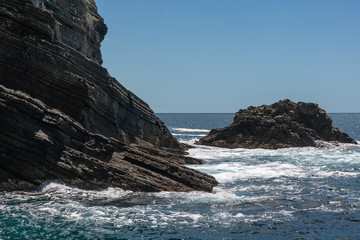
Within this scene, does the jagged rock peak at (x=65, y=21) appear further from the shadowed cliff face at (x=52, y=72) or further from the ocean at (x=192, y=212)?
the ocean at (x=192, y=212)

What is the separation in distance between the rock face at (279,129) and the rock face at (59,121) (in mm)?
36947

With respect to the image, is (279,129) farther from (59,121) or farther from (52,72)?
(59,121)

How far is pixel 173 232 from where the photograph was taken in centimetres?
1888

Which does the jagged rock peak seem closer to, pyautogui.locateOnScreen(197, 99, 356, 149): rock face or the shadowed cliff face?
the shadowed cliff face

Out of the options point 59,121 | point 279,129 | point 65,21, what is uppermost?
point 65,21

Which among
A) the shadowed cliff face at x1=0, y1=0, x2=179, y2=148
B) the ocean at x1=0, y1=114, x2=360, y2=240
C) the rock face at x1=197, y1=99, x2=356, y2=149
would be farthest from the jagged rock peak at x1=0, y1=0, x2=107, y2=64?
the rock face at x1=197, y1=99, x2=356, y2=149

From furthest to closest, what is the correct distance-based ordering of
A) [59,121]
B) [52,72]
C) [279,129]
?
[279,129] → [52,72] → [59,121]

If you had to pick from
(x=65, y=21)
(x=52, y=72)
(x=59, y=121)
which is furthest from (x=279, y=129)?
(x=59, y=121)

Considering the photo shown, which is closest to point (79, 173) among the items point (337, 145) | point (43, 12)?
point (43, 12)

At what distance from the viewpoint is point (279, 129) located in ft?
245

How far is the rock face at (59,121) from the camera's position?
2606 centimetres

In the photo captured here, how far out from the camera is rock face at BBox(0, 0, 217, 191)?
1026 inches

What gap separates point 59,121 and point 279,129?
183 ft

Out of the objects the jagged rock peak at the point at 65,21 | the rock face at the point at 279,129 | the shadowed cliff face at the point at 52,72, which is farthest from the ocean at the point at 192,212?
the rock face at the point at 279,129
